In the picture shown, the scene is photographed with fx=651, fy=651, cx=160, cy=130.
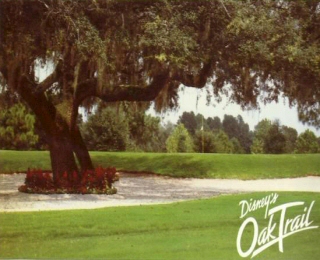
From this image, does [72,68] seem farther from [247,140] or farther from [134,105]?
[247,140]

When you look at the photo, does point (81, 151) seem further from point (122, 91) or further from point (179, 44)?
point (179, 44)

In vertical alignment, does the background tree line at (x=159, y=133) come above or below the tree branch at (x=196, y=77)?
below

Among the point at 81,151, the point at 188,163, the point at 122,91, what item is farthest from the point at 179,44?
the point at 81,151

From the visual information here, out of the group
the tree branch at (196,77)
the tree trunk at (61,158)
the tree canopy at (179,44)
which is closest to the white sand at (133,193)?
the tree trunk at (61,158)

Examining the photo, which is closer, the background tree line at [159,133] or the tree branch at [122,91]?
the background tree line at [159,133]

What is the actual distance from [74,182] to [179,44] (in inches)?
61.4

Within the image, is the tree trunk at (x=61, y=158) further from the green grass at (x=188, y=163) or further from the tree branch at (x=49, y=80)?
the tree branch at (x=49, y=80)

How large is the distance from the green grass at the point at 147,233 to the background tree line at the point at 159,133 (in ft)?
1.44

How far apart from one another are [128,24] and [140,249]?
190cm

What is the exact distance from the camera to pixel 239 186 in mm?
5535

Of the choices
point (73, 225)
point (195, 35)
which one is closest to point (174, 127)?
point (195, 35)

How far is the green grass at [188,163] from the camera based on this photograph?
5469 mm

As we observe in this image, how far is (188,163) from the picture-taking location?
5637 mm

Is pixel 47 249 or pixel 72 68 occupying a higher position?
pixel 72 68
